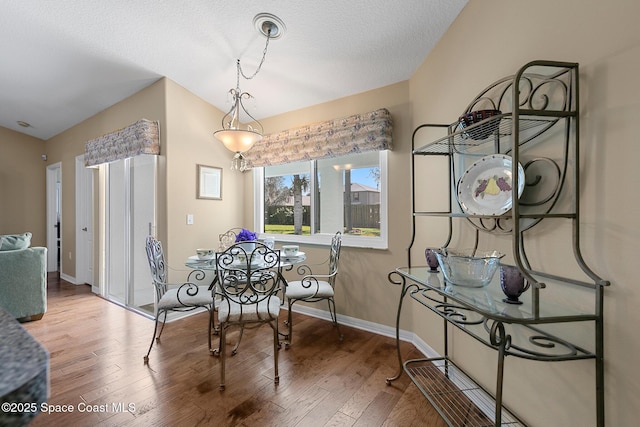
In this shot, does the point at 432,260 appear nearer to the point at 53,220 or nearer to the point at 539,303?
the point at 539,303

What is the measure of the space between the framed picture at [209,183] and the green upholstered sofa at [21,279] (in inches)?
73.2

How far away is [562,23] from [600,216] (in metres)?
0.83

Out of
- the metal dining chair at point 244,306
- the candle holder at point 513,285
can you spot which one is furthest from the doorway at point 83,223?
the candle holder at point 513,285

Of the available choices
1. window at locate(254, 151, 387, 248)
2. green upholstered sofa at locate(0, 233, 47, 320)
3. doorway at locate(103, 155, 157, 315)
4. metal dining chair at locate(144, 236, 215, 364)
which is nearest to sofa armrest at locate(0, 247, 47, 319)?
green upholstered sofa at locate(0, 233, 47, 320)

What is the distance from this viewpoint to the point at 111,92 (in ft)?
11.3

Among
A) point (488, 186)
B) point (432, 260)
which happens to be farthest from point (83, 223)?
point (488, 186)

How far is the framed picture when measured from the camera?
11.1 feet

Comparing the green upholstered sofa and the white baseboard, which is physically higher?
the green upholstered sofa

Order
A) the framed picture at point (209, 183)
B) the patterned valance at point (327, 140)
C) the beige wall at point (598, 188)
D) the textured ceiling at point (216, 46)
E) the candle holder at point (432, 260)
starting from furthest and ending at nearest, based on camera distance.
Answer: the framed picture at point (209, 183), the patterned valance at point (327, 140), the textured ceiling at point (216, 46), the candle holder at point (432, 260), the beige wall at point (598, 188)

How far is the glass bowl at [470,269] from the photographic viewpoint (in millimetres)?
1354

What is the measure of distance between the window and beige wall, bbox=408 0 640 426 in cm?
155

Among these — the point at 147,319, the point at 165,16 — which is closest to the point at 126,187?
the point at 147,319

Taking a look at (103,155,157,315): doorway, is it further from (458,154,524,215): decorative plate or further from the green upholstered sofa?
(458,154,524,215): decorative plate

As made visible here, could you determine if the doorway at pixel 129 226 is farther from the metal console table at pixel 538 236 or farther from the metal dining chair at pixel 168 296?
the metal console table at pixel 538 236
